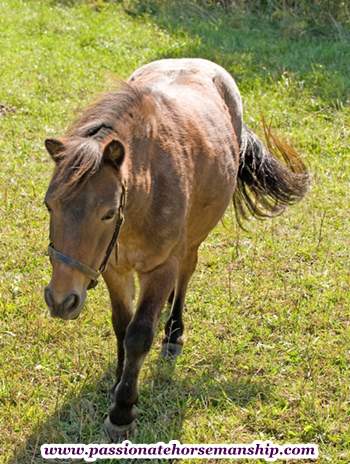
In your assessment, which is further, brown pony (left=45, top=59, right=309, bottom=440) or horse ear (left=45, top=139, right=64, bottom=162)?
horse ear (left=45, top=139, right=64, bottom=162)

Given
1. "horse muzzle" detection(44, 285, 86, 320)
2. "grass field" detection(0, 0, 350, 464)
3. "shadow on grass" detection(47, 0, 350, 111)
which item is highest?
"horse muzzle" detection(44, 285, 86, 320)

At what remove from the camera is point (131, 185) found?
317cm

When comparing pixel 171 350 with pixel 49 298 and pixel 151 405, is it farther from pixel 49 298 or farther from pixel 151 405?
pixel 49 298

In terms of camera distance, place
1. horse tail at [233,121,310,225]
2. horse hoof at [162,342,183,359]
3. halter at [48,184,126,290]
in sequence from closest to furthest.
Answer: halter at [48,184,126,290]
horse hoof at [162,342,183,359]
horse tail at [233,121,310,225]

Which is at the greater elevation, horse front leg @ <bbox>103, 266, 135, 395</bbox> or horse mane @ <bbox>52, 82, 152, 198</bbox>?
horse mane @ <bbox>52, 82, 152, 198</bbox>

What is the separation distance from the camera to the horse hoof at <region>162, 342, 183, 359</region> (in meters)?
4.25

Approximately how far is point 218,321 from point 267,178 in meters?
1.11

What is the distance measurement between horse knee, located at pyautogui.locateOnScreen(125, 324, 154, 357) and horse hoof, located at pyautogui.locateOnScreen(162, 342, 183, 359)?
0.82 m

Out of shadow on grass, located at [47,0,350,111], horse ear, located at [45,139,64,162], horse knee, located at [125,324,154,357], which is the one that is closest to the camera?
horse ear, located at [45,139,64,162]

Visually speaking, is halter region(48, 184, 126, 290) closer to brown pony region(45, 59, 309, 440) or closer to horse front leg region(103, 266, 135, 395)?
brown pony region(45, 59, 309, 440)

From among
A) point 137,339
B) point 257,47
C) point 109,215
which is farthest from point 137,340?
point 257,47

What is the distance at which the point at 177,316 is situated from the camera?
4.43 m

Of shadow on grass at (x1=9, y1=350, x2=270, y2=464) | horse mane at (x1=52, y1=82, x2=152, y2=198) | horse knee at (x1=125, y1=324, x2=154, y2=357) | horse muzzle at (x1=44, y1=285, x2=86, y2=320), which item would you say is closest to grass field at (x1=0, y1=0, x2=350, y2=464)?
shadow on grass at (x1=9, y1=350, x2=270, y2=464)

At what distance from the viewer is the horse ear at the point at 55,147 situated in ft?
9.59
